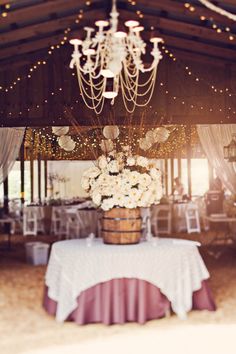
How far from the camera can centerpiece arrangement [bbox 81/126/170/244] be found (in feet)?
16.6

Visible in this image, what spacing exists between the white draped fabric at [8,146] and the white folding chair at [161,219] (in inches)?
134

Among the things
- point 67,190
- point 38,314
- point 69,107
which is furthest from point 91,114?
point 67,190

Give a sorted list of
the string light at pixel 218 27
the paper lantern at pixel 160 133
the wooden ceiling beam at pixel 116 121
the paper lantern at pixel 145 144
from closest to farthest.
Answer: the string light at pixel 218 27 → the wooden ceiling beam at pixel 116 121 → the paper lantern at pixel 160 133 → the paper lantern at pixel 145 144

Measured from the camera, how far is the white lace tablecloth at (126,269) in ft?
15.7

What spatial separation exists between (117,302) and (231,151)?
5.85 meters

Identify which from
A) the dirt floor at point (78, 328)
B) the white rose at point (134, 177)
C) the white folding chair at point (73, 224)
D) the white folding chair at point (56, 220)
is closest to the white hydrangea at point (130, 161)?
the white rose at point (134, 177)

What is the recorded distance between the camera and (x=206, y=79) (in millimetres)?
9406

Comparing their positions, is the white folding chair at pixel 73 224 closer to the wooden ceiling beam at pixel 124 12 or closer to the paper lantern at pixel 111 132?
the paper lantern at pixel 111 132

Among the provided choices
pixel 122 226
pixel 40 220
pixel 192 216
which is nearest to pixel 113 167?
pixel 122 226

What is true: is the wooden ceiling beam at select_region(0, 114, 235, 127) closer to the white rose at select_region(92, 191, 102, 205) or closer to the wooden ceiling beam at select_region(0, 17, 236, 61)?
the wooden ceiling beam at select_region(0, 17, 236, 61)

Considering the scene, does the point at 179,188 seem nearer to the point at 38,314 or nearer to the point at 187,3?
the point at 187,3

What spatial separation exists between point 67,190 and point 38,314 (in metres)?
17.8

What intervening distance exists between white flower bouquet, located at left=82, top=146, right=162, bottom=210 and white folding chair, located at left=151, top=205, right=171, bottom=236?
6672 mm

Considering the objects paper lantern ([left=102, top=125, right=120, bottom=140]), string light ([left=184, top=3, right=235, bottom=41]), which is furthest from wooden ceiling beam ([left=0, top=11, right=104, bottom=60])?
paper lantern ([left=102, top=125, right=120, bottom=140])
